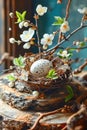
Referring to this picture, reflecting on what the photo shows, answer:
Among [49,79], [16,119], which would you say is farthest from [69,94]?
[16,119]

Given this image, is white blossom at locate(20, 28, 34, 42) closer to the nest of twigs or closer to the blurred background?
the nest of twigs

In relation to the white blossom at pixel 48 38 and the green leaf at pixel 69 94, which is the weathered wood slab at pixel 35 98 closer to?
the green leaf at pixel 69 94

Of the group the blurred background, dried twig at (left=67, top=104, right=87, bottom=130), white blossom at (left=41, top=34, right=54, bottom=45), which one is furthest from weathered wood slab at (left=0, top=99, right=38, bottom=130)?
the blurred background

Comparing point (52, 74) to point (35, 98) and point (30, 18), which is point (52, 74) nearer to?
point (35, 98)

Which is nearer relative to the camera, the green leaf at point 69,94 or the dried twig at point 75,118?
the dried twig at point 75,118

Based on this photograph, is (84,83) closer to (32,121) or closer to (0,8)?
(32,121)

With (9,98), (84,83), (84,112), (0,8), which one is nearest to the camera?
(84,112)

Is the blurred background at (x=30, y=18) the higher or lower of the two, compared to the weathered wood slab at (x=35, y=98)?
higher

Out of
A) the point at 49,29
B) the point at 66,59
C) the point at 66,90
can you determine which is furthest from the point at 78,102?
the point at 49,29

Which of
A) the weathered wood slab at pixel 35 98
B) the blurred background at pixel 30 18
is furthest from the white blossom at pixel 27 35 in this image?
the blurred background at pixel 30 18
